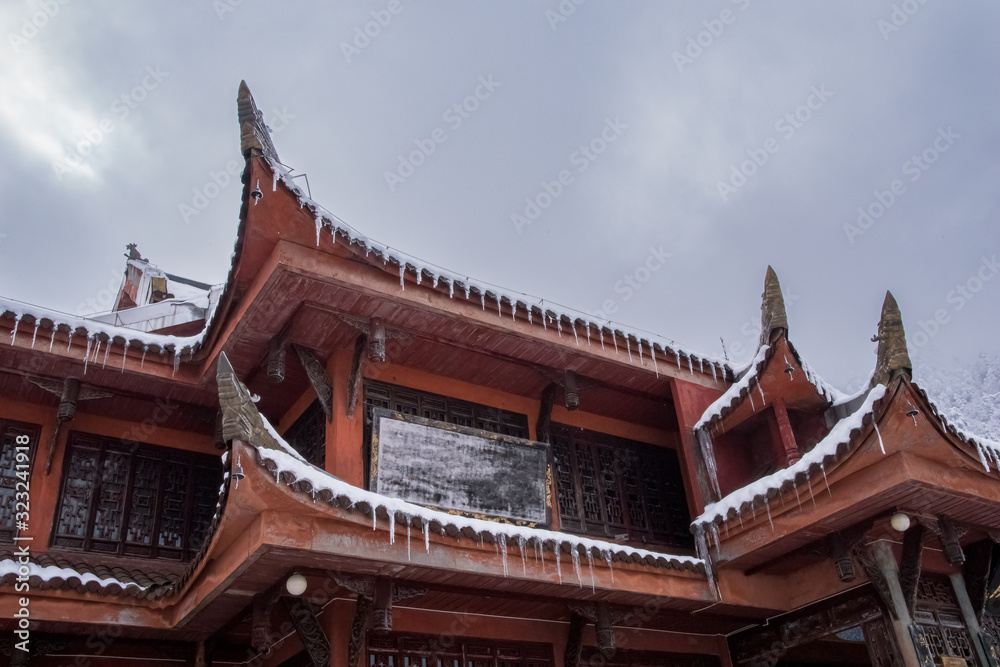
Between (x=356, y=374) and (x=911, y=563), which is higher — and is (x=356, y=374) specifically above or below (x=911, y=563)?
above

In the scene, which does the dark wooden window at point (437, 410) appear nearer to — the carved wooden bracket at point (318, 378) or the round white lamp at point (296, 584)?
the carved wooden bracket at point (318, 378)

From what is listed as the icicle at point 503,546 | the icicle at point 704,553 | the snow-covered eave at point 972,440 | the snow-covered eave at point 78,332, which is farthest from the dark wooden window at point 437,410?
the snow-covered eave at point 972,440

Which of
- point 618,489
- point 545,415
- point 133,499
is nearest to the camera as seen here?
point 133,499

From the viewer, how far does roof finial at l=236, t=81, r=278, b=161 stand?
25.5 feet

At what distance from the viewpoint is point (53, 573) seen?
23.2 feet

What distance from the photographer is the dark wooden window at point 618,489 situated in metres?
9.65

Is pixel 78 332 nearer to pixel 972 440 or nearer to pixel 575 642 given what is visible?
pixel 575 642

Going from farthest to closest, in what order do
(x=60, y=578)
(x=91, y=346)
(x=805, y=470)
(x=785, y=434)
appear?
1. (x=785, y=434)
2. (x=91, y=346)
3. (x=805, y=470)
4. (x=60, y=578)

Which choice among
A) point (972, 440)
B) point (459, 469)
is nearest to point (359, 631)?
point (459, 469)

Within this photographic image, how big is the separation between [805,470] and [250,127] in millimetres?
5965

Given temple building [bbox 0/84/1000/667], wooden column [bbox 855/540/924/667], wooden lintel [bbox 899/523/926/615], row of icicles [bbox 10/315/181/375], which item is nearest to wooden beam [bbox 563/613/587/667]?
temple building [bbox 0/84/1000/667]

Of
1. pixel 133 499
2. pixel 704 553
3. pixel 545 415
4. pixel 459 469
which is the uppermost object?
pixel 545 415

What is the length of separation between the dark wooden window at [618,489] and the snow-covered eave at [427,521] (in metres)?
1.25

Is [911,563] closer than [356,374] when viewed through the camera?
Yes
